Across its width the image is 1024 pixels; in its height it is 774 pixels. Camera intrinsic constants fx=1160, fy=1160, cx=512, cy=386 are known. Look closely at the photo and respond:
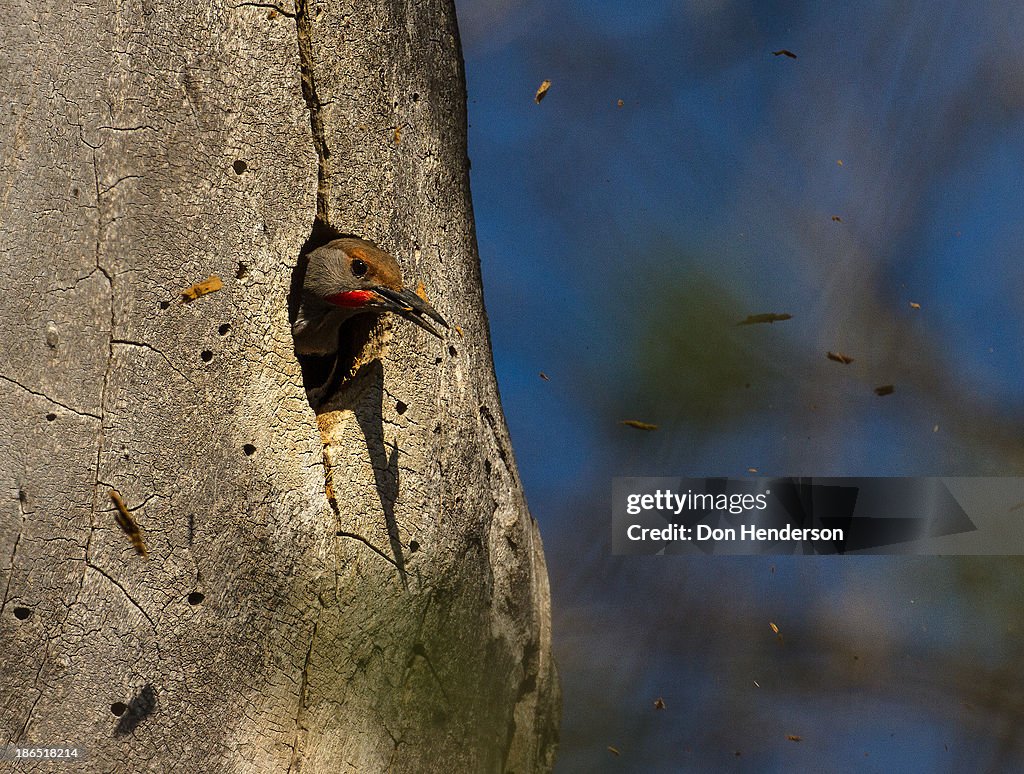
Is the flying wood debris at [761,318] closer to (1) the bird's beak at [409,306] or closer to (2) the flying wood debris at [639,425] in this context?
(2) the flying wood debris at [639,425]

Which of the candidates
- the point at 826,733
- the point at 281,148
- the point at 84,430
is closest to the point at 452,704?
the point at 84,430

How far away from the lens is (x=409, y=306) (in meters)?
2.85

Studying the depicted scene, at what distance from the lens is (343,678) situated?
2682 millimetres

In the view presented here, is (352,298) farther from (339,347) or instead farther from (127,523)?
(127,523)

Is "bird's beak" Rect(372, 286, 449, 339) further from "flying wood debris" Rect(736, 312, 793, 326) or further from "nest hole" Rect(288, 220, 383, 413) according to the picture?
"flying wood debris" Rect(736, 312, 793, 326)

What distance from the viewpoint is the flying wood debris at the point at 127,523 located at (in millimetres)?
2354

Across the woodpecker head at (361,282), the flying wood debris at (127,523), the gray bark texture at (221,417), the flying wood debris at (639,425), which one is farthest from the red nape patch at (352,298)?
the flying wood debris at (639,425)

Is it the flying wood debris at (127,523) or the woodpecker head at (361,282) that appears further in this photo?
the woodpecker head at (361,282)

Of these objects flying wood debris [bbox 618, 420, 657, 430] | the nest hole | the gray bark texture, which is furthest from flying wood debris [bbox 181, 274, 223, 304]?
flying wood debris [bbox 618, 420, 657, 430]

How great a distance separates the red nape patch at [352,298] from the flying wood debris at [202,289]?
43 cm

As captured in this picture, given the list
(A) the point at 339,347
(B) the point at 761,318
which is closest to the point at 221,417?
(A) the point at 339,347

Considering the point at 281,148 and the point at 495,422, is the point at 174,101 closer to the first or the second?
the point at 281,148

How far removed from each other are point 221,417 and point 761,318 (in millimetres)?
2689

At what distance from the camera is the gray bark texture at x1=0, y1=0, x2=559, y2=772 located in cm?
232
